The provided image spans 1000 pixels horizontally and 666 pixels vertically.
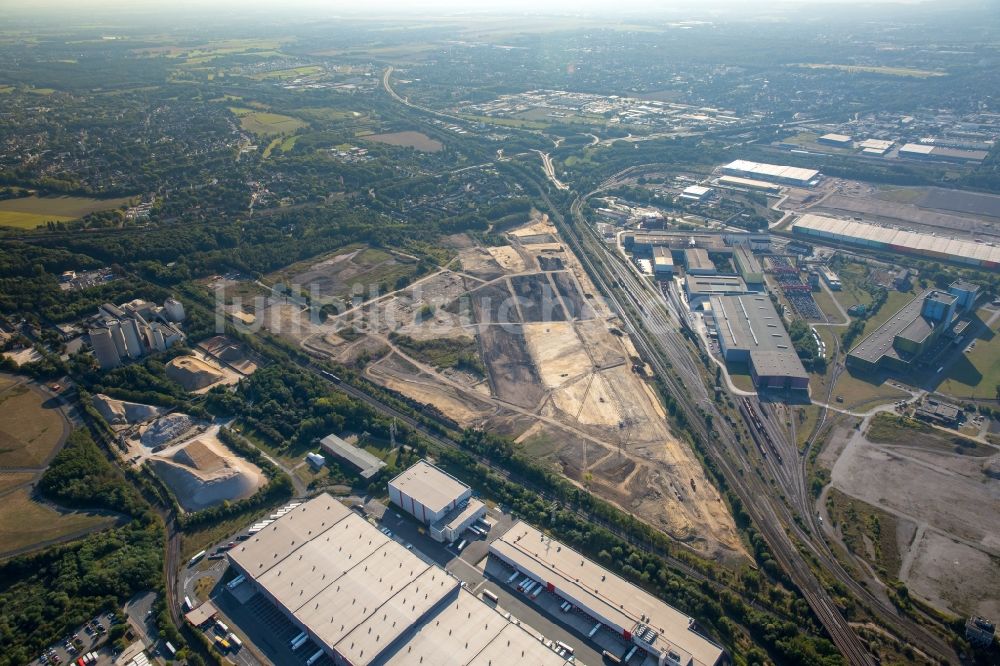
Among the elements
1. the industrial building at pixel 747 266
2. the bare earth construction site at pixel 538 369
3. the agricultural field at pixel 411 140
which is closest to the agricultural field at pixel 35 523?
the bare earth construction site at pixel 538 369

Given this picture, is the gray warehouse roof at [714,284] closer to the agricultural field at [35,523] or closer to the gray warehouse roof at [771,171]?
the gray warehouse roof at [771,171]

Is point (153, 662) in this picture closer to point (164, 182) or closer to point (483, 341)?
point (483, 341)

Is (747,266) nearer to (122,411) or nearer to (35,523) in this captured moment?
(122,411)

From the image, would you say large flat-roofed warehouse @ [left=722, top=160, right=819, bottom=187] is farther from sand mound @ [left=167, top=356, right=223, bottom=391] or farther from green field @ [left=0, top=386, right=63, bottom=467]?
green field @ [left=0, top=386, right=63, bottom=467]

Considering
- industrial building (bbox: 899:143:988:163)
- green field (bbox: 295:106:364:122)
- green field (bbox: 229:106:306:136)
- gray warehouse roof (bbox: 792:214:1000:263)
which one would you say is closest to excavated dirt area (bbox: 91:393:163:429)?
gray warehouse roof (bbox: 792:214:1000:263)

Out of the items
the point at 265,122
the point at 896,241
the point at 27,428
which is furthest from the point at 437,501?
the point at 265,122

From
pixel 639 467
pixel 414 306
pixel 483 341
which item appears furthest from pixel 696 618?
pixel 414 306
